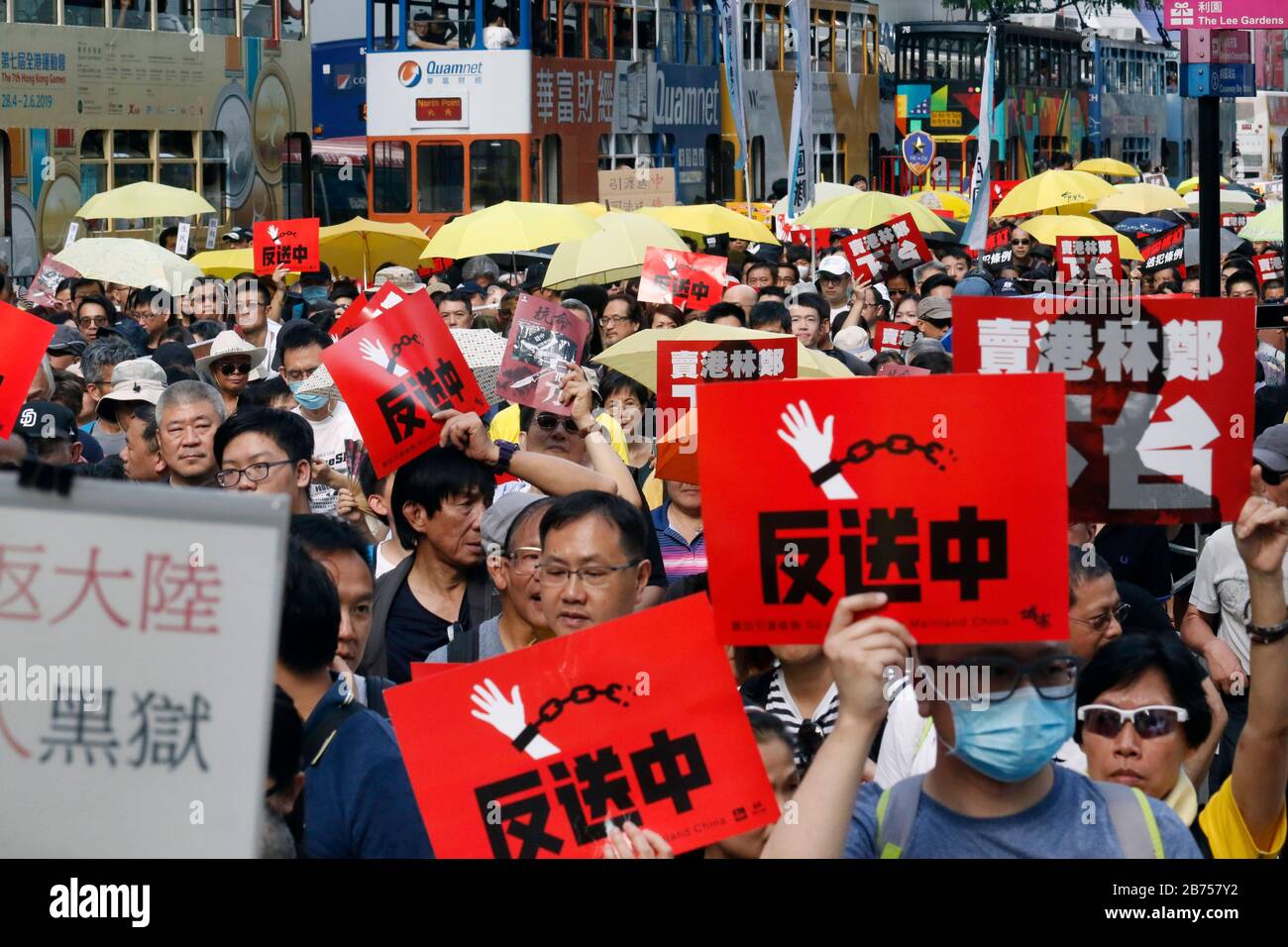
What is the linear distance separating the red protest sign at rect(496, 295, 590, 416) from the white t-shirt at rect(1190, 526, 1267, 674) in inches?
79.3

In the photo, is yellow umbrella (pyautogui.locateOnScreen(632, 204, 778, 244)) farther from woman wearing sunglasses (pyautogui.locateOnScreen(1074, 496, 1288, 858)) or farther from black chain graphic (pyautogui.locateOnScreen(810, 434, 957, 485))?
black chain graphic (pyautogui.locateOnScreen(810, 434, 957, 485))

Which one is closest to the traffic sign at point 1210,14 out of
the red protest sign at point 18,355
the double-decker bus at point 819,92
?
the red protest sign at point 18,355

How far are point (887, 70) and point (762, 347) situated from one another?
30.9 metres

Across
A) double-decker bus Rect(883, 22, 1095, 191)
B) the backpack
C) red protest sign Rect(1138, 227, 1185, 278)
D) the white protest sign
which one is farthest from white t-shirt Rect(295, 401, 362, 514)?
double-decker bus Rect(883, 22, 1095, 191)

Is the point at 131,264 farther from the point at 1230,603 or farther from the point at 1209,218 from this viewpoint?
the point at 1230,603

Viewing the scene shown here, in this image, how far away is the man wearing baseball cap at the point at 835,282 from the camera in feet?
46.5

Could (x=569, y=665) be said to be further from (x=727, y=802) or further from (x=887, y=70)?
(x=887, y=70)

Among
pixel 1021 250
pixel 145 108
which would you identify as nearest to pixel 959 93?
pixel 145 108

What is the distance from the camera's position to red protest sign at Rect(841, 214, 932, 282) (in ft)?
48.5

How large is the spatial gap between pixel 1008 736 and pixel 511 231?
12513 mm

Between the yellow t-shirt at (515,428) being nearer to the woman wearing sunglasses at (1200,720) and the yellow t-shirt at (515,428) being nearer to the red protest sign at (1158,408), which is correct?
the red protest sign at (1158,408)

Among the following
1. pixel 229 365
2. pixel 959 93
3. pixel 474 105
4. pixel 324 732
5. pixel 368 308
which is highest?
pixel 959 93

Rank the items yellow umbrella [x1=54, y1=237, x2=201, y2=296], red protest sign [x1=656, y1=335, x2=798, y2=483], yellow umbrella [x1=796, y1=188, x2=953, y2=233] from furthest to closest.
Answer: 1. yellow umbrella [x1=796, y1=188, x2=953, y2=233]
2. yellow umbrella [x1=54, y1=237, x2=201, y2=296]
3. red protest sign [x1=656, y1=335, x2=798, y2=483]

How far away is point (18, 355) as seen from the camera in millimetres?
5895
